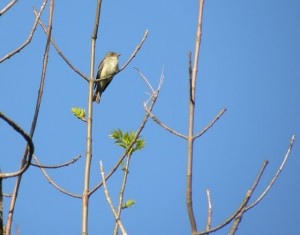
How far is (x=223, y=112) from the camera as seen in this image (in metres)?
2.66

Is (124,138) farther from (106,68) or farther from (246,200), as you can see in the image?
(106,68)

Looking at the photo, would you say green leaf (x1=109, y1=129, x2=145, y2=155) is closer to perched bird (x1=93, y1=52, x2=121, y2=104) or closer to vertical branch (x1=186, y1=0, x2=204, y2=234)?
vertical branch (x1=186, y1=0, x2=204, y2=234)

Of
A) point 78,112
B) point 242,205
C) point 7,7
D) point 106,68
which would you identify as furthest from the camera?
point 106,68

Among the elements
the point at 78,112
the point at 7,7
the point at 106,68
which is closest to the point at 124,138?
the point at 78,112

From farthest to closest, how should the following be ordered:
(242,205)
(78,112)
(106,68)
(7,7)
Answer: (106,68) → (78,112) → (7,7) → (242,205)

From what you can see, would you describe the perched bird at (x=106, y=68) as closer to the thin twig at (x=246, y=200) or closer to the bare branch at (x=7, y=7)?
the bare branch at (x=7, y=7)

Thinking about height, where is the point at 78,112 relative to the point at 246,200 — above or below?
above

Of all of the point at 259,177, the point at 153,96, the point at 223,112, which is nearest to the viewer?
the point at 259,177

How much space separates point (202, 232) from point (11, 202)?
1104 mm

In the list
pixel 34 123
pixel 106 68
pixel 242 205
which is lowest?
pixel 242 205

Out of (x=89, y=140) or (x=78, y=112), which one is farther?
(x=78, y=112)

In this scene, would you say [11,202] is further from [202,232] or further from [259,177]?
[259,177]

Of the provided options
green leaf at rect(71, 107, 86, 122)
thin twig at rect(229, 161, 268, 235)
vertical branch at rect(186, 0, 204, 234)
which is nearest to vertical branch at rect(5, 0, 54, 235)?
vertical branch at rect(186, 0, 204, 234)

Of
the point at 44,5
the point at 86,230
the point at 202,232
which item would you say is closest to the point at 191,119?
the point at 202,232
